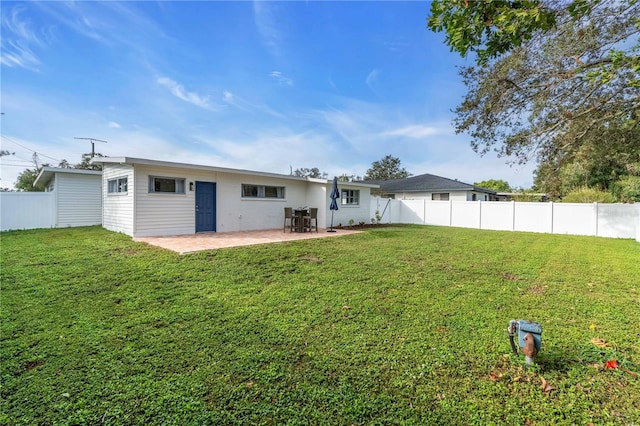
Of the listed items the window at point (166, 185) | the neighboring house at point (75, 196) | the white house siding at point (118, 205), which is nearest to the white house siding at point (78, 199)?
the neighboring house at point (75, 196)

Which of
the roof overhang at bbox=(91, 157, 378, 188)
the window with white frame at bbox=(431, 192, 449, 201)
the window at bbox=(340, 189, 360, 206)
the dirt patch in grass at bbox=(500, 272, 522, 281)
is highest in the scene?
the roof overhang at bbox=(91, 157, 378, 188)

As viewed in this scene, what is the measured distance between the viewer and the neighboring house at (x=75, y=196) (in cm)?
1215

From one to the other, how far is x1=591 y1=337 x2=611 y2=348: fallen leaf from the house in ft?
33.4

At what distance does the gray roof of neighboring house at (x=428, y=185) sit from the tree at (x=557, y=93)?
26.5ft

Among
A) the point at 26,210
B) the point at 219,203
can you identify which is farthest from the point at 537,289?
the point at 26,210

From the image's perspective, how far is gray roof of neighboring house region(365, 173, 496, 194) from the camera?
20.1 meters

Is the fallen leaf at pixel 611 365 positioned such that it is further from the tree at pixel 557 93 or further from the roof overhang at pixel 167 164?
the roof overhang at pixel 167 164

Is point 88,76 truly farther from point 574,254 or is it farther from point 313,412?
point 574,254

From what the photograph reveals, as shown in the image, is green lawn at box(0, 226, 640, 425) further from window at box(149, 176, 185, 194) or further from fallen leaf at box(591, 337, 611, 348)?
window at box(149, 176, 185, 194)

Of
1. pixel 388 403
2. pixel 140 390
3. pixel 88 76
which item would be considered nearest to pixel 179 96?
pixel 88 76

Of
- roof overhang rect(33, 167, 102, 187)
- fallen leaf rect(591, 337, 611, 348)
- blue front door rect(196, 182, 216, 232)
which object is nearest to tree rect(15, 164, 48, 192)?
roof overhang rect(33, 167, 102, 187)

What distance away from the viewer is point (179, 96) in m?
13.0

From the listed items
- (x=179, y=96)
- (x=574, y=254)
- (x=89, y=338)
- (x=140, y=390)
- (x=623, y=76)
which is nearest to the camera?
(x=140, y=390)

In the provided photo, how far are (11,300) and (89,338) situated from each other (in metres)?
2.15
